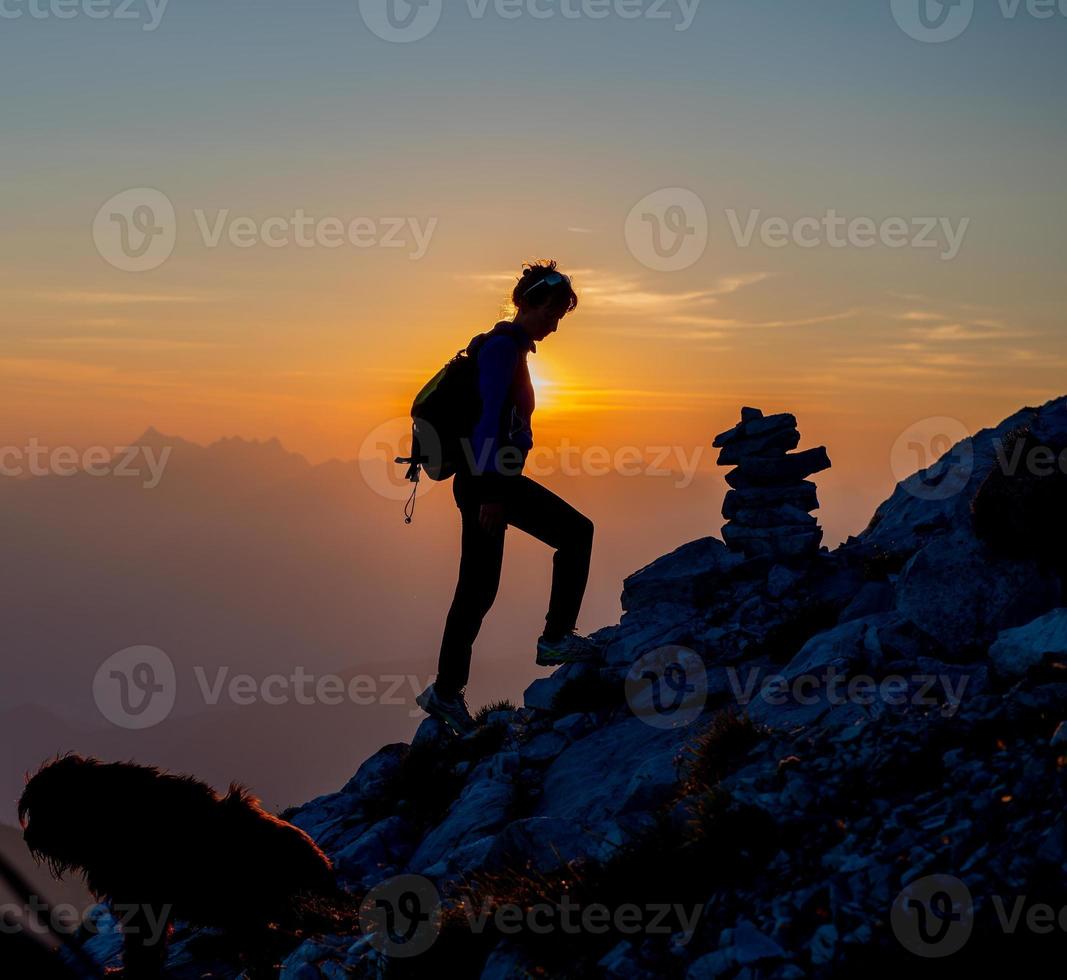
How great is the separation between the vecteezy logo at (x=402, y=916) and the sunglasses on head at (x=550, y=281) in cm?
570

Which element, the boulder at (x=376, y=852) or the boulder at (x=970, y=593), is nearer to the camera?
the boulder at (x=970, y=593)

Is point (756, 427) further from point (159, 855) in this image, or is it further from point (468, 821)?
point (159, 855)

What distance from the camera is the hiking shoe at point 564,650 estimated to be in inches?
475

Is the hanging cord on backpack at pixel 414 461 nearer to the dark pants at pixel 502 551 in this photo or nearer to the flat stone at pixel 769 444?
the dark pants at pixel 502 551

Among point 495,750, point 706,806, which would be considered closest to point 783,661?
point 495,750

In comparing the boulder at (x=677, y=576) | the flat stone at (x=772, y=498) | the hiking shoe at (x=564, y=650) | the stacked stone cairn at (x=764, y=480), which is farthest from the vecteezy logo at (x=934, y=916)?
the flat stone at (x=772, y=498)

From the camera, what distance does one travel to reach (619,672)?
42.3ft

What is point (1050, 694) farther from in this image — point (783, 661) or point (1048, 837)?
point (783, 661)

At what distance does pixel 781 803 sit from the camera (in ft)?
20.5

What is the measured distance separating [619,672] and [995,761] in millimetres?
7166

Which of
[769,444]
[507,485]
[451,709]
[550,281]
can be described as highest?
[550,281]

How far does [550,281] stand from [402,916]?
6.13 m

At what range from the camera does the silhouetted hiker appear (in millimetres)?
9906
